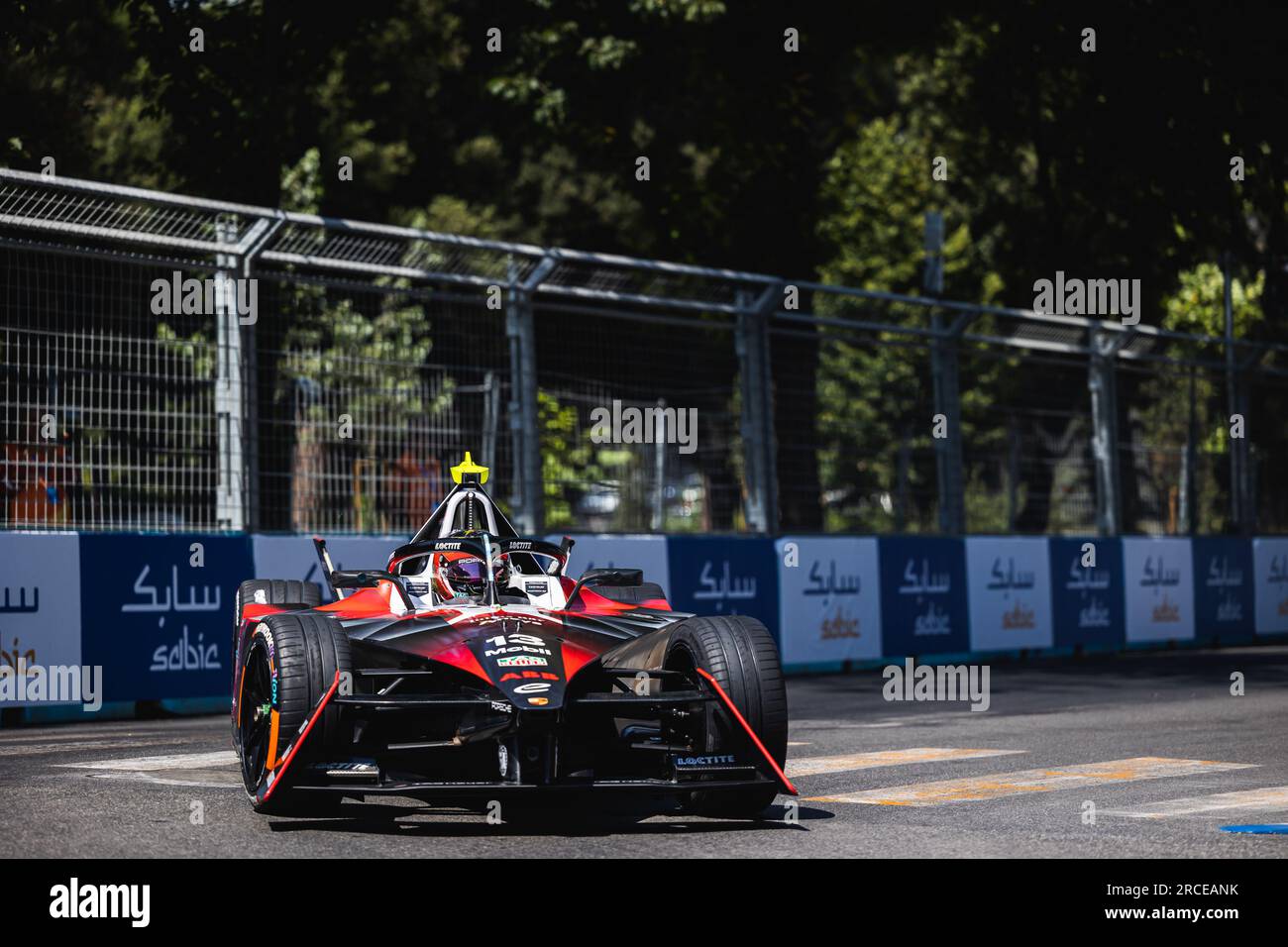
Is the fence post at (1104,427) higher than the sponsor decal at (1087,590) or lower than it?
higher

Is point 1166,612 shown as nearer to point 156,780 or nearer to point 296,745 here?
point 156,780

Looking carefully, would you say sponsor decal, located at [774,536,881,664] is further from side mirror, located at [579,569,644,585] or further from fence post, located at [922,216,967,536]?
side mirror, located at [579,569,644,585]

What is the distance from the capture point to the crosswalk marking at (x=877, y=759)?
9781 mm

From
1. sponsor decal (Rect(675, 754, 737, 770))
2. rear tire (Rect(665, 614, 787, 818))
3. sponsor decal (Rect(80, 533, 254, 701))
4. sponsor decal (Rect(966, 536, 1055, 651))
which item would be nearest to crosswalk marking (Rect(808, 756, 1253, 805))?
rear tire (Rect(665, 614, 787, 818))

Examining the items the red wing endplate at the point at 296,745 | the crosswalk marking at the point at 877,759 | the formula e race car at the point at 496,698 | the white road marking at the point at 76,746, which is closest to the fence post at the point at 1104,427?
the crosswalk marking at the point at 877,759

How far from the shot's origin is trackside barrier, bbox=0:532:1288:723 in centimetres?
1212

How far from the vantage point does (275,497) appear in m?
13.6

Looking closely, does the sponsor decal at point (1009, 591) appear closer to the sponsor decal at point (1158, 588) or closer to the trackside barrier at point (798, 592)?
the trackside barrier at point (798, 592)

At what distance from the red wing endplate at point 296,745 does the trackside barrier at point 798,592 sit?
207 inches

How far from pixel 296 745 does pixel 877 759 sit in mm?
4309

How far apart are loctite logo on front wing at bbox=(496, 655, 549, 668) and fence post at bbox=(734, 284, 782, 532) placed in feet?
31.3

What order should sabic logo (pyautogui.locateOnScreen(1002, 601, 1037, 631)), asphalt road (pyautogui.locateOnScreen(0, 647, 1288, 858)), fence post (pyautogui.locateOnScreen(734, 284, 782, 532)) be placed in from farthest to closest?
sabic logo (pyautogui.locateOnScreen(1002, 601, 1037, 631))
fence post (pyautogui.locateOnScreen(734, 284, 782, 532))
asphalt road (pyautogui.locateOnScreen(0, 647, 1288, 858))
